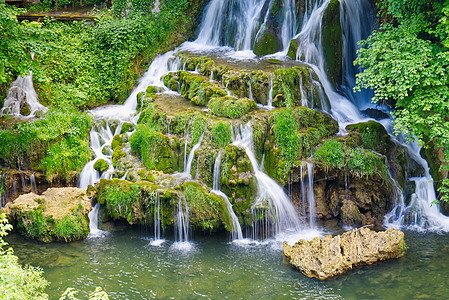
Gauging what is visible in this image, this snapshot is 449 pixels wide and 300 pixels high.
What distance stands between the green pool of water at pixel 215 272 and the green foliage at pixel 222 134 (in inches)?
110

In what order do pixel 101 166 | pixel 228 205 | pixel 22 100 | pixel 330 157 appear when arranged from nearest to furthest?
1. pixel 228 205
2. pixel 330 157
3. pixel 101 166
4. pixel 22 100

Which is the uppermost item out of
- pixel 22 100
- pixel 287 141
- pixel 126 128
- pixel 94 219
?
pixel 22 100

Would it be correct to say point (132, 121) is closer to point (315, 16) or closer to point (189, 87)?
point (189, 87)

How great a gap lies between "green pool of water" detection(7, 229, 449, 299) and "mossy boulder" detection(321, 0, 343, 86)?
7.25m

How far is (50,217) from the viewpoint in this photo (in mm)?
11289

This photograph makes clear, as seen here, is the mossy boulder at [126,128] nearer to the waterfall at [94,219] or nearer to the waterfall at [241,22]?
the waterfall at [94,219]

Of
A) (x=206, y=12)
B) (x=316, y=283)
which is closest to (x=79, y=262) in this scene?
(x=316, y=283)

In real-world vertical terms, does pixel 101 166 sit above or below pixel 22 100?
below

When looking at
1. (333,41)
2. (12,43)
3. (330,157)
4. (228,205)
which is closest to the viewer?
(228,205)

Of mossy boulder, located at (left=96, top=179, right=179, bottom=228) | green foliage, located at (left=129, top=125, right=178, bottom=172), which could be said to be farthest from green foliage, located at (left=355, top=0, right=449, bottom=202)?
mossy boulder, located at (left=96, top=179, right=179, bottom=228)

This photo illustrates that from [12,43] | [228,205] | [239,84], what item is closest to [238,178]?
[228,205]

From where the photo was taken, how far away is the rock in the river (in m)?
11.3

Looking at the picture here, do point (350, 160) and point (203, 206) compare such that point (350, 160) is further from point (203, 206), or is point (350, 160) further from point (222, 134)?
point (203, 206)

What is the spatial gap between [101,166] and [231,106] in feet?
14.4
